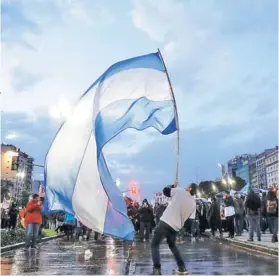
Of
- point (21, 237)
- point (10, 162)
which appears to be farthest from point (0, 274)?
point (10, 162)

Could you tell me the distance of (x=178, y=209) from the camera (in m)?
9.13

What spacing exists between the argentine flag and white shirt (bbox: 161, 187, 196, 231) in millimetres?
735

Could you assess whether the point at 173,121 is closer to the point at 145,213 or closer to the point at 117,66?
the point at 117,66

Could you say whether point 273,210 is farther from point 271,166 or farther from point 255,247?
point 271,166

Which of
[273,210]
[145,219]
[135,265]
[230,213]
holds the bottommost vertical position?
[135,265]

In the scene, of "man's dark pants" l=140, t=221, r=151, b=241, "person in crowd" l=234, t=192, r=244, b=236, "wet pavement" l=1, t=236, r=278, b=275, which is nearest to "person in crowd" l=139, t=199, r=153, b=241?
"man's dark pants" l=140, t=221, r=151, b=241

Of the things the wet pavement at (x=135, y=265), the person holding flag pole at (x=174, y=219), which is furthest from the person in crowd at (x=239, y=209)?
the person holding flag pole at (x=174, y=219)

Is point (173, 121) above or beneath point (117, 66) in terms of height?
beneath

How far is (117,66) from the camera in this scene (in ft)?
31.7

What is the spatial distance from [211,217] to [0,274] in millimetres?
14065

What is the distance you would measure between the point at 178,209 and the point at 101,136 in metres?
1.94

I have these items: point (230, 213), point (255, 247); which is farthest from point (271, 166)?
point (255, 247)

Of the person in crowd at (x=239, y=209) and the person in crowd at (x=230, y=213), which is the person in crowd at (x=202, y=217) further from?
the person in crowd at (x=230, y=213)

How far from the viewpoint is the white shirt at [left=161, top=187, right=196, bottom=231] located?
359 inches
